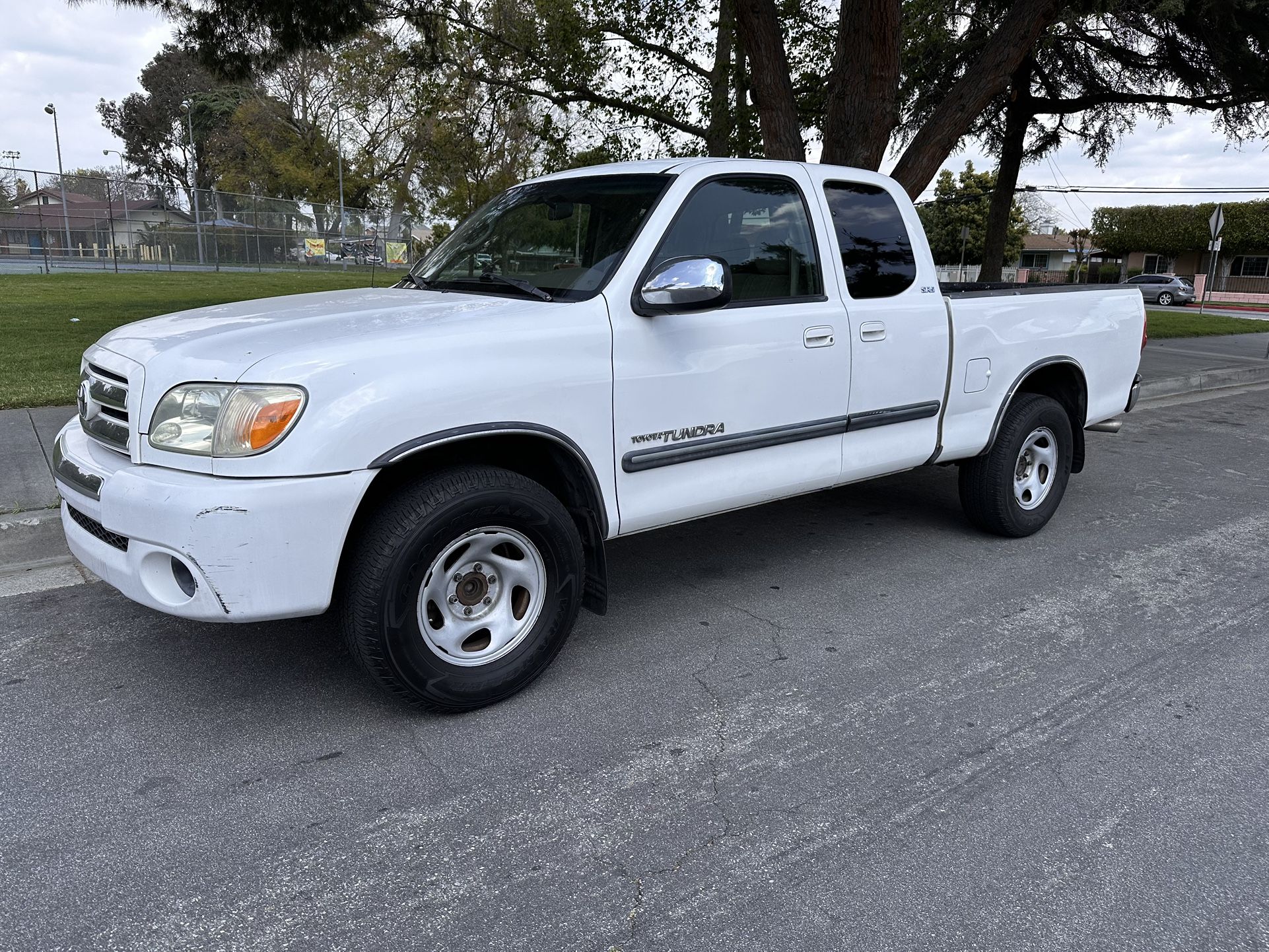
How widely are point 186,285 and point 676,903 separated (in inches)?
914

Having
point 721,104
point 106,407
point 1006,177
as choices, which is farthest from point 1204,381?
point 106,407

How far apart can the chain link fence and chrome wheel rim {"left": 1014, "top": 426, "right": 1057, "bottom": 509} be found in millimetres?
24207

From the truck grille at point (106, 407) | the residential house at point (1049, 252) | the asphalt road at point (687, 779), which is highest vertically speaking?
the residential house at point (1049, 252)

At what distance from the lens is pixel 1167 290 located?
4056 centimetres

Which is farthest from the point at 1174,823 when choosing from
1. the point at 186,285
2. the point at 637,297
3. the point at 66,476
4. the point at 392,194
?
the point at 392,194

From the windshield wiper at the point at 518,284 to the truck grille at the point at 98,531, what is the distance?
1656 millimetres

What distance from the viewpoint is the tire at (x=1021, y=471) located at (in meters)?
5.19

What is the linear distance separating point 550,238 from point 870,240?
61.5 inches

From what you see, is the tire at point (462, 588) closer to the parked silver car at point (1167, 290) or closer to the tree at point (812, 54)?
the tree at point (812, 54)

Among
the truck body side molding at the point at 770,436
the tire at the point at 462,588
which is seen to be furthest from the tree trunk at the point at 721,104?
the tire at the point at 462,588

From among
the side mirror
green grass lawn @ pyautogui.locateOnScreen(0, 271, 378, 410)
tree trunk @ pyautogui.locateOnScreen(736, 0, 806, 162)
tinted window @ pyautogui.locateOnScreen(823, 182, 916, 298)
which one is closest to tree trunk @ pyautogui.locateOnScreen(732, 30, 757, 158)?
tree trunk @ pyautogui.locateOnScreen(736, 0, 806, 162)

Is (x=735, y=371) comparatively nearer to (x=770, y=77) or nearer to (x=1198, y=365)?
(x=770, y=77)

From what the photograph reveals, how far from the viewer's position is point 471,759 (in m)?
3.07

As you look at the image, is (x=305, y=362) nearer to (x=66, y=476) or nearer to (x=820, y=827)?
(x=66, y=476)
